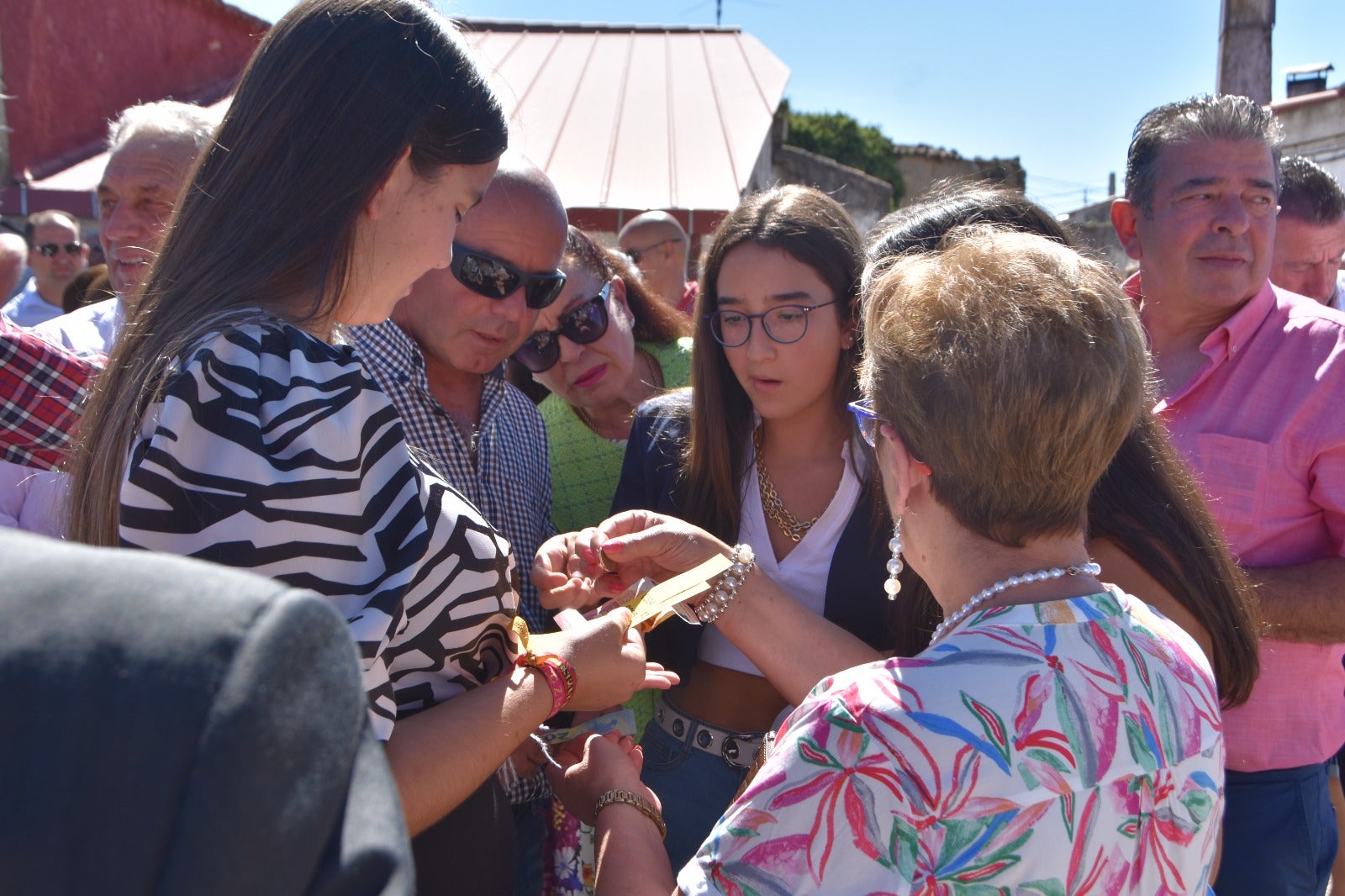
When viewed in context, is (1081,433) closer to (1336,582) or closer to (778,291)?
(778,291)

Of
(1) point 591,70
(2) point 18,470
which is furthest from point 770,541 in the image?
(1) point 591,70

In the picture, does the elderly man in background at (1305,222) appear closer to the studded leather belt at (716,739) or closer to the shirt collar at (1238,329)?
the shirt collar at (1238,329)

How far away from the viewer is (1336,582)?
93.4 inches

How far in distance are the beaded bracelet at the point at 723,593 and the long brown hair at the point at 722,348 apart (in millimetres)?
378

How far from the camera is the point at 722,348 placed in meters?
2.68

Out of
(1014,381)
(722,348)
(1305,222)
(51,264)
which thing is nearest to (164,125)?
(722,348)

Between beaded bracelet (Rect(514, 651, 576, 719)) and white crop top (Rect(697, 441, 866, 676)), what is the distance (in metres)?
0.81

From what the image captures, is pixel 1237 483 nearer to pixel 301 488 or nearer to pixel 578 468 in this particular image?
pixel 578 468

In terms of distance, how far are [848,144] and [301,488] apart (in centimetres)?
Result: 3036

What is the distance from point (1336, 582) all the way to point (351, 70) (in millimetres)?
2435

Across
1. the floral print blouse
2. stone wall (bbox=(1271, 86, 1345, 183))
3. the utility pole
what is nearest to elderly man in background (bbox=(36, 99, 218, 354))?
the floral print blouse

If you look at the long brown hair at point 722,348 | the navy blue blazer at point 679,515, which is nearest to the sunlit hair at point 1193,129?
the long brown hair at point 722,348

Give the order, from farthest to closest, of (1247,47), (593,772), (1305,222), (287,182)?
(1247,47)
(1305,222)
(593,772)
(287,182)

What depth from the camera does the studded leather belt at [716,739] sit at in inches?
90.0
